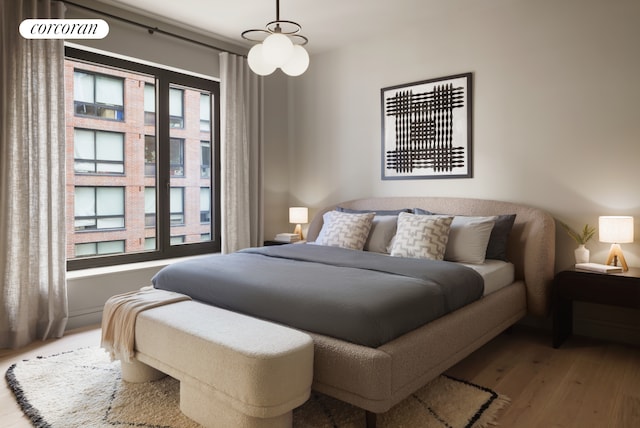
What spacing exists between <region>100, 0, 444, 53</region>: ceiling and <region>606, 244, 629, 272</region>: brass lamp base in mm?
2172

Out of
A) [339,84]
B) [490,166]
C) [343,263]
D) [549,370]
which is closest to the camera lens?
[549,370]

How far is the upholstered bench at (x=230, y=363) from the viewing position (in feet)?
5.71

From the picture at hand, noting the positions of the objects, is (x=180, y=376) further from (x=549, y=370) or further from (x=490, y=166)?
(x=490, y=166)

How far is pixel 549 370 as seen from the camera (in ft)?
8.90

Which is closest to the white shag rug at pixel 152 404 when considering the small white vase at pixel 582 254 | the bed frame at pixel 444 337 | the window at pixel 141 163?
the bed frame at pixel 444 337

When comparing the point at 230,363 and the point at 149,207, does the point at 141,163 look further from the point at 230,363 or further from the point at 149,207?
the point at 230,363

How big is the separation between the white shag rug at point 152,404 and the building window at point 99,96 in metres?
2.67

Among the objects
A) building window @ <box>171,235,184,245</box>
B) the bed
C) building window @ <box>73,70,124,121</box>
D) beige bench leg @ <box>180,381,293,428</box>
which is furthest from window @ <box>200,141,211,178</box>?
beige bench leg @ <box>180,381,293,428</box>

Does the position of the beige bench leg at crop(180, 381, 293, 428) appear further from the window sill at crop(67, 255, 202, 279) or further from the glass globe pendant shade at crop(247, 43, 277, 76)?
the window sill at crop(67, 255, 202, 279)

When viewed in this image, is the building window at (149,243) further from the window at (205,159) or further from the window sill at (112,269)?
the window at (205,159)

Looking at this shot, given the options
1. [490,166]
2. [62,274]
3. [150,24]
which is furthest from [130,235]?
[490,166]

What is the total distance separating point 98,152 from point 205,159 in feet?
3.33

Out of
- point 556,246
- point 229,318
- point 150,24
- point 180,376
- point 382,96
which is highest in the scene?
point 150,24

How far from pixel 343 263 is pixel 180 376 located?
123 centimetres
